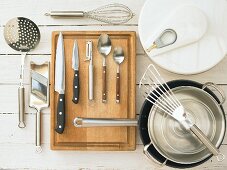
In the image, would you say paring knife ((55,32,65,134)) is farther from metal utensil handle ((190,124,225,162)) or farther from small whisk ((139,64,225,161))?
metal utensil handle ((190,124,225,162))

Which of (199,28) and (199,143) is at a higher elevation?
(199,28)

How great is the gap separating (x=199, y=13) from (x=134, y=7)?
0.49 feet

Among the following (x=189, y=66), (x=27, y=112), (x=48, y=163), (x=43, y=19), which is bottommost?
(x=48, y=163)

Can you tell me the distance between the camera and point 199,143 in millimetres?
815

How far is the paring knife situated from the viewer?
86 centimetres

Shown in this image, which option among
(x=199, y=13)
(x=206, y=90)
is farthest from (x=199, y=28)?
(x=206, y=90)

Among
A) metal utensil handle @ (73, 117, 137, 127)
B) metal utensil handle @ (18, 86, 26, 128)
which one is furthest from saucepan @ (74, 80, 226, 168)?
metal utensil handle @ (18, 86, 26, 128)

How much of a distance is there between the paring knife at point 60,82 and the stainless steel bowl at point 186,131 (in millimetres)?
199

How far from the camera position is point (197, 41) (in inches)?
33.5

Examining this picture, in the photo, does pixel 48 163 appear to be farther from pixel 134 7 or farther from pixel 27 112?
pixel 134 7

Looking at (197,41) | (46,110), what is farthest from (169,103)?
(46,110)

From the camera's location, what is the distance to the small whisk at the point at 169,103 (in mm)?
744

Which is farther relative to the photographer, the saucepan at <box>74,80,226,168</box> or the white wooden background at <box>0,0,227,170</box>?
the white wooden background at <box>0,0,227,170</box>

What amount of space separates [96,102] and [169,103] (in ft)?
0.59
